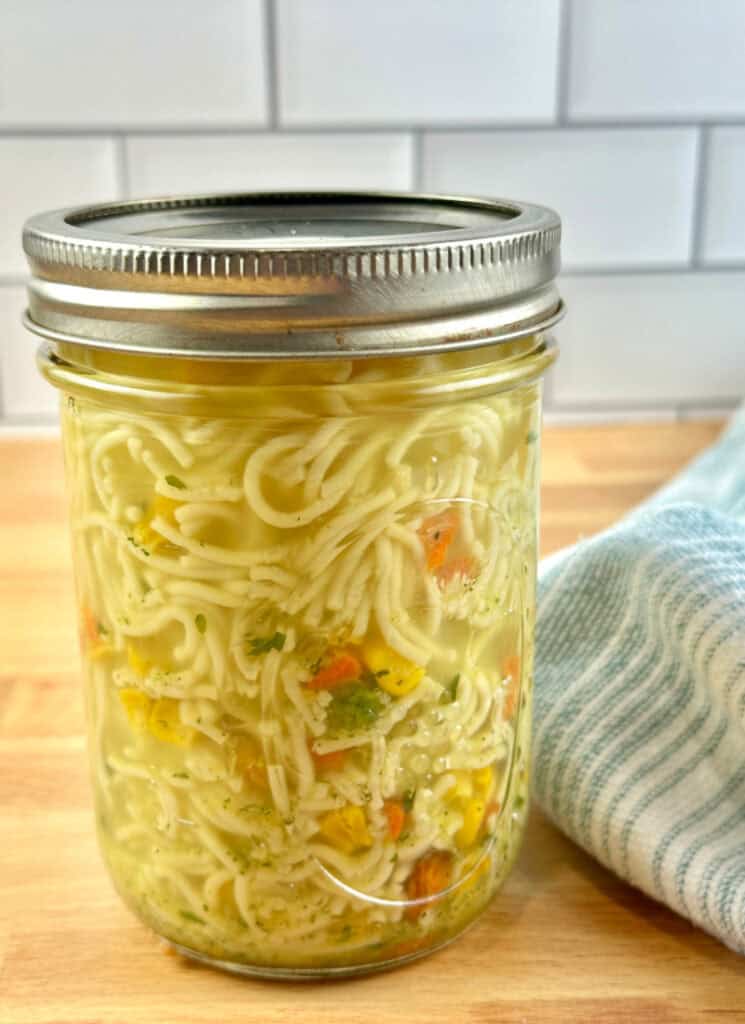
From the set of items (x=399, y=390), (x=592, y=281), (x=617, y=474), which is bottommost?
(x=617, y=474)

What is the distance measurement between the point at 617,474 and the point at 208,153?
536 millimetres

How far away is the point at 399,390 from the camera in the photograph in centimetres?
47

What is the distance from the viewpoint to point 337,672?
497 mm

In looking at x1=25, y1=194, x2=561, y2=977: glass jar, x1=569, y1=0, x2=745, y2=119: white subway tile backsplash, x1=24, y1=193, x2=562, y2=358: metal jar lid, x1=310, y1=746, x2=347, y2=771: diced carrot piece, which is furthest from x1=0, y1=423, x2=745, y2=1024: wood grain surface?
x1=569, y1=0, x2=745, y2=119: white subway tile backsplash

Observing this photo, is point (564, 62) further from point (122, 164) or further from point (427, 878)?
point (427, 878)

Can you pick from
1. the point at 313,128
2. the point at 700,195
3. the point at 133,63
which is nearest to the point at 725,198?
the point at 700,195

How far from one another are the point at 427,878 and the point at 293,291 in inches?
11.2

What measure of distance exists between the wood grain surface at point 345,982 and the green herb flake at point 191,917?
3 cm

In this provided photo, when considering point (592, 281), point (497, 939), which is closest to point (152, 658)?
point (497, 939)

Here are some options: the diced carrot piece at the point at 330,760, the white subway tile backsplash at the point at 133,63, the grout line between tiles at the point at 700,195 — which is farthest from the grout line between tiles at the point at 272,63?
the diced carrot piece at the point at 330,760

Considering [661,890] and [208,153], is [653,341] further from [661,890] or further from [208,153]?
[661,890]

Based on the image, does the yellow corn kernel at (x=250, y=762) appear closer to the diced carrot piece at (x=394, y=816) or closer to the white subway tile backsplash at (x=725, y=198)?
the diced carrot piece at (x=394, y=816)

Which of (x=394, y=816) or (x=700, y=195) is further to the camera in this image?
(x=700, y=195)

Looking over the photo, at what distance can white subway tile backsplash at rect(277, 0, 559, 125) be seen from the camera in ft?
3.85
